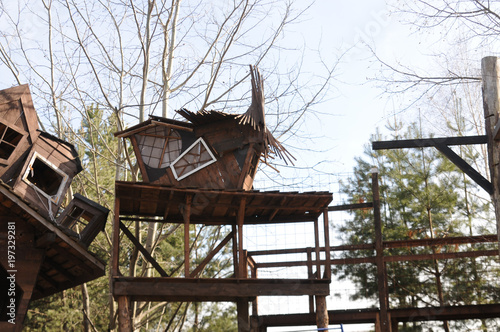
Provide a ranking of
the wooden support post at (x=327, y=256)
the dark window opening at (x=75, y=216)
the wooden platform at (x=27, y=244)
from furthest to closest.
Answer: the dark window opening at (x=75, y=216) < the wooden support post at (x=327, y=256) < the wooden platform at (x=27, y=244)

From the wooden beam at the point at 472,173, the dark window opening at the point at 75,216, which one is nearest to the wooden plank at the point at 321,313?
the wooden beam at the point at 472,173

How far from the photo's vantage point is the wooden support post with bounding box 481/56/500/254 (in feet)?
29.2

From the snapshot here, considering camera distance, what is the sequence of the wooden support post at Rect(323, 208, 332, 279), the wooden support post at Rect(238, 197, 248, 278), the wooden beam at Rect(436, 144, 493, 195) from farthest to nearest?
1. the wooden support post at Rect(323, 208, 332, 279)
2. the wooden support post at Rect(238, 197, 248, 278)
3. the wooden beam at Rect(436, 144, 493, 195)

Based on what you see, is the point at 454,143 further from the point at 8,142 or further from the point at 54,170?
the point at 8,142

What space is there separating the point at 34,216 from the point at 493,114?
938cm

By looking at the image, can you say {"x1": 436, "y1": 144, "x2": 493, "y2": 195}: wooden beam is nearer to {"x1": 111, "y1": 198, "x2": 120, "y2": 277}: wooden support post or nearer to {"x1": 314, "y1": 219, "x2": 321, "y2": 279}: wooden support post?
{"x1": 314, "y1": 219, "x2": 321, "y2": 279}: wooden support post

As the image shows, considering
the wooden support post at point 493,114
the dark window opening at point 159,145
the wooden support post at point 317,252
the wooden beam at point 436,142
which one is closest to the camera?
the wooden support post at point 493,114

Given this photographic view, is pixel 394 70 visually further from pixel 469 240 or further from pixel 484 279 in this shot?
pixel 484 279

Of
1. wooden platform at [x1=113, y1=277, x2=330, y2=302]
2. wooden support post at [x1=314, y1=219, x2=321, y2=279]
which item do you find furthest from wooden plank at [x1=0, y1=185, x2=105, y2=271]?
wooden support post at [x1=314, y1=219, x2=321, y2=279]

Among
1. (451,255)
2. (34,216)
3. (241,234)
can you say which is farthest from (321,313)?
(34,216)

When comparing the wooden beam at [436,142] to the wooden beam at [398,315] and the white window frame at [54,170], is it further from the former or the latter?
the white window frame at [54,170]

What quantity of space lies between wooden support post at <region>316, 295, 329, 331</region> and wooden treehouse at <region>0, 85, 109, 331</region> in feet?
17.3

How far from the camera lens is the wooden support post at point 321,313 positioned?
13.3m

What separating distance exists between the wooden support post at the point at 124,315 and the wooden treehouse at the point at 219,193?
0.44 m
